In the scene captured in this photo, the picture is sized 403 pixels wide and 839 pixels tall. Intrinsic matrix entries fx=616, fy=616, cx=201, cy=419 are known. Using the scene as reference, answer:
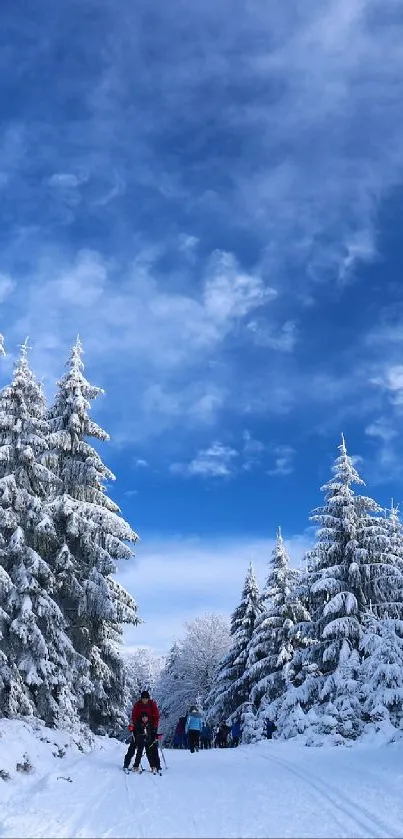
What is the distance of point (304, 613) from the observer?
31.3 m

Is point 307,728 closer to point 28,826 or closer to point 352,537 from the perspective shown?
point 352,537

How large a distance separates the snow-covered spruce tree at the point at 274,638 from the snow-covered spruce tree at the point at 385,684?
9.93 m

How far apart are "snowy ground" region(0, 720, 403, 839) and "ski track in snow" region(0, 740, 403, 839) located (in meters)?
0.01

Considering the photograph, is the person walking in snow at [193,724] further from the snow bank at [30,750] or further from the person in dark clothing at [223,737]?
the person in dark clothing at [223,737]

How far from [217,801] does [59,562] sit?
1196cm

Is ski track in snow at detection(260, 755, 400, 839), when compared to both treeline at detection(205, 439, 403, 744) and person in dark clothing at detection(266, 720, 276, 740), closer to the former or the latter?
treeline at detection(205, 439, 403, 744)

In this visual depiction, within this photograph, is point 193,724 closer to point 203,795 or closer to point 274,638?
point 203,795

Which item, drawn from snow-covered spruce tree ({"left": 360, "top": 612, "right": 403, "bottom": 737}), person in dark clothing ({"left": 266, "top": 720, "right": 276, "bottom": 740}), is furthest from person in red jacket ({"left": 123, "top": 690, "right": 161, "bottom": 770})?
person in dark clothing ({"left": 266, "top": 720, "right": 276, "bottom": 740})

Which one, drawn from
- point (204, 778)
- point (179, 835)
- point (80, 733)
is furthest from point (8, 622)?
point (179, 835)

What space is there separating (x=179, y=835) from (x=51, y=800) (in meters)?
3.40

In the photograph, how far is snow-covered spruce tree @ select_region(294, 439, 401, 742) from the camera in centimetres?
2294

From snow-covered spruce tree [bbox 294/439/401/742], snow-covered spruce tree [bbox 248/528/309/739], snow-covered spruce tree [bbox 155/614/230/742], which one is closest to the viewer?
snow-covered spruce tree [bbox 294/439/401/742]

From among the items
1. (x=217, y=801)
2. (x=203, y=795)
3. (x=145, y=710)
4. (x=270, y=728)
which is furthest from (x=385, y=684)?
(x=217, y=801)

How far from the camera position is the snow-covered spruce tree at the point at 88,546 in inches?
805
